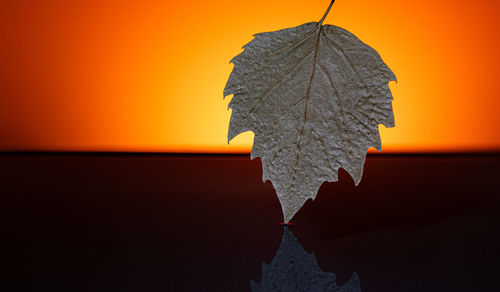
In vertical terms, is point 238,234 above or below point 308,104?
below

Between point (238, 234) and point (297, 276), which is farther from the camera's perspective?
point (238, 234)

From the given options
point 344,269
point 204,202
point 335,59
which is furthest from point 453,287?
point 204,202

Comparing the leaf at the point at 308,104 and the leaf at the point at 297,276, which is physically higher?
the leaf at the point at 308,104

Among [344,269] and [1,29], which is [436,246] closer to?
[344,269]

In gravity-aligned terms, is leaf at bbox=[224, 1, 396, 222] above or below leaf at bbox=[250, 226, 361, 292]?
above
